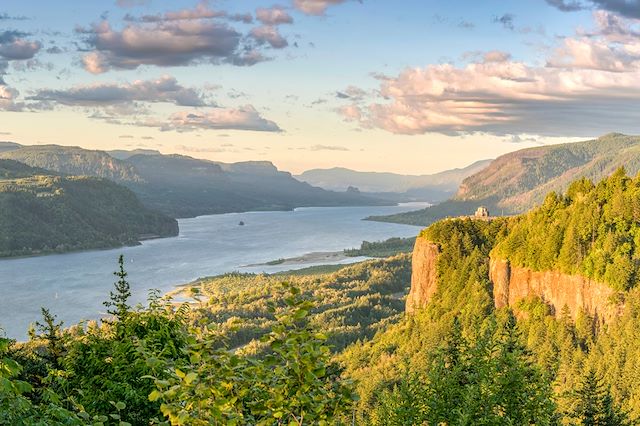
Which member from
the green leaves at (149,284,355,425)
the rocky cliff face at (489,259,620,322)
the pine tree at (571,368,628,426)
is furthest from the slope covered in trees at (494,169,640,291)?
the green leaves at (149,284,355,425)

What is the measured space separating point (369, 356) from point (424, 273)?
1824 cm

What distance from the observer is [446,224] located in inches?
4151

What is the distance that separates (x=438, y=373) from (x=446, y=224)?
268ft

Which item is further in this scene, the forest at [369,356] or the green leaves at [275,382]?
the forest at [369,356]

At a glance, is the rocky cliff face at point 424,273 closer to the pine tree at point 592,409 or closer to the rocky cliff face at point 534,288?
the rocky cliff face at point 534,288

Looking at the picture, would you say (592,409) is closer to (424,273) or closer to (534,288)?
(534,288)

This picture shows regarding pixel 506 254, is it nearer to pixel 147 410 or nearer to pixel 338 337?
pixel 338 337

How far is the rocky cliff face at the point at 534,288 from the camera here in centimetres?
6869

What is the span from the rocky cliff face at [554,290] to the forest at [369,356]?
1299 mm

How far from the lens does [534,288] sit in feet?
262

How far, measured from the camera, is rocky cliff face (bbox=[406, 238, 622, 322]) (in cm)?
6869

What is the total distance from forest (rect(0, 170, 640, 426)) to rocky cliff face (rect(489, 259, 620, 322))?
130 cm

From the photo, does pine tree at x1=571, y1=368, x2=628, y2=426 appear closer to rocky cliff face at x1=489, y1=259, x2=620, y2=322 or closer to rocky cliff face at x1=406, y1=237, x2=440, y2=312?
rocky cliff face at x1=489, y1=259, x2=620, y2=322

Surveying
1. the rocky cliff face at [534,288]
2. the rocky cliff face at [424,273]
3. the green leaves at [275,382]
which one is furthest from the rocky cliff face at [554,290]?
the green leaves at [275,382]
